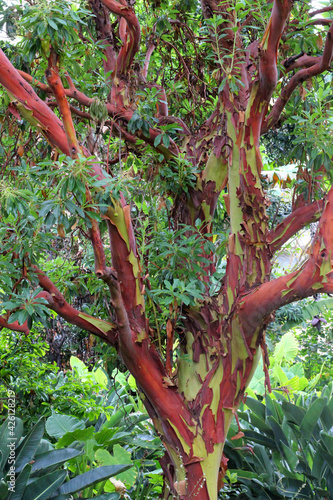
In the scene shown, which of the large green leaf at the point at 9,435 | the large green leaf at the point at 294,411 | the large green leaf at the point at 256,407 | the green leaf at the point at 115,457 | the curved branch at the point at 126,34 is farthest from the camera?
the large green leaf at the point at 256,407

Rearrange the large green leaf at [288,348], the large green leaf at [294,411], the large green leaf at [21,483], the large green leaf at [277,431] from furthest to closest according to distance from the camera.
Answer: the large green leaf at [288,348], the large green leaf at [277,431], the large green leaf at [294,411], the large green leaf at [21,483]

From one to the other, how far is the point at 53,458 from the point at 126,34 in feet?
8.75

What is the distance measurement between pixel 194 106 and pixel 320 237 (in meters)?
1.59

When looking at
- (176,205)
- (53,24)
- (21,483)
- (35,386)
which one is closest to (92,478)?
(21,483)

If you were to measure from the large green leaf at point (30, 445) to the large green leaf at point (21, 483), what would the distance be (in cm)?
17

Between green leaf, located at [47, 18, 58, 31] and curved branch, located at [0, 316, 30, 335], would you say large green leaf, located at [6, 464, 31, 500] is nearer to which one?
curved branch, located at [0, 316, 30, 335]

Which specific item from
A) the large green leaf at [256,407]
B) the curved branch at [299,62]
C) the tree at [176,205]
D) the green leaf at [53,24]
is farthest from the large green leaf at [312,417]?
the green leaf at [53,24]

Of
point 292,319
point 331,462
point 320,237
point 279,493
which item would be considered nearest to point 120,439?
point 279,493

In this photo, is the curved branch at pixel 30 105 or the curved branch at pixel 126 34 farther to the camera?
the curved branch at pixel 126 34

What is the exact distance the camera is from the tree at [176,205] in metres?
2.07

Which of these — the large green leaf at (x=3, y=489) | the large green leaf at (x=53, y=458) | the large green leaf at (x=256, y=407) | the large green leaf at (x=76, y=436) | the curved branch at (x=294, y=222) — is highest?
the curved branch at (x=294, y=222)

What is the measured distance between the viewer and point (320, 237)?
2055 millimetres

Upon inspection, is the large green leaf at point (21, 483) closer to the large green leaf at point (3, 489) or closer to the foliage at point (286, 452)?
the large green leaf at point (3, 489)

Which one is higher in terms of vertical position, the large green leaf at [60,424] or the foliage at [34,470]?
the large green leaf at [60,424]
